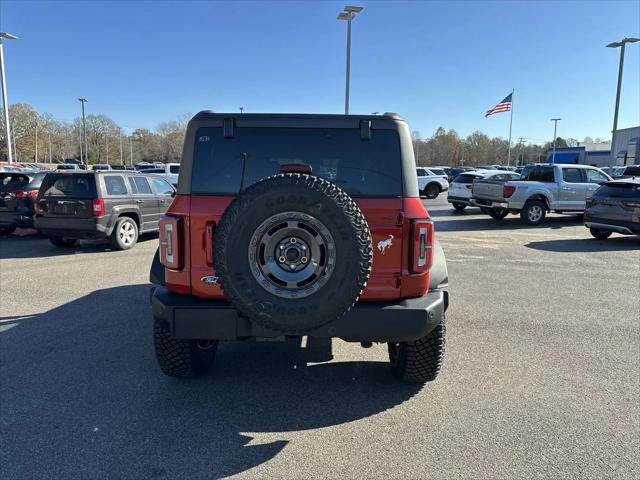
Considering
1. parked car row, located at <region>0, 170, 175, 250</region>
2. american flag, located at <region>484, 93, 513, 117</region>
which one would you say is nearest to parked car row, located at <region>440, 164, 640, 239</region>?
parked car row, located at <region>0, 170, 175, 250</region>

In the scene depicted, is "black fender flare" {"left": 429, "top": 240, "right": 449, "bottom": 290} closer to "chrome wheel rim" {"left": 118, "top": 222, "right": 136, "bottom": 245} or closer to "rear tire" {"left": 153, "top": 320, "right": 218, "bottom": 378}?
"rear tire" {"left": 153, "top": 320, "right": 218, "bottom": 378}

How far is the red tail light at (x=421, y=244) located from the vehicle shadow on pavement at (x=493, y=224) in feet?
34.9

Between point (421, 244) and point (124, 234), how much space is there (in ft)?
28.0

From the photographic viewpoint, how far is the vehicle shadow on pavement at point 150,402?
8.73 ft

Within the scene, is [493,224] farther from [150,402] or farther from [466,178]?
[150,402]

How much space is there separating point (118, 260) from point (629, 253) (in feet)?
35.9

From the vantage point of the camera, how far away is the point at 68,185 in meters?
9.20

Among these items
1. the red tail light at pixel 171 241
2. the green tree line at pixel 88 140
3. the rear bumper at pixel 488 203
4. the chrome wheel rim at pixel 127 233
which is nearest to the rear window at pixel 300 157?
the red tail light at pixel 171 241

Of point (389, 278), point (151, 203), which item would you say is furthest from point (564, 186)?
point (389, 278)

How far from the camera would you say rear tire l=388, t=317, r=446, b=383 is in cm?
340

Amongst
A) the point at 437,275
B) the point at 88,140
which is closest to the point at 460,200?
the point at 437,275

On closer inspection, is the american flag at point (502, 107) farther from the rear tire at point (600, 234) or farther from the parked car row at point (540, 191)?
the rear tire at point (600, 234)

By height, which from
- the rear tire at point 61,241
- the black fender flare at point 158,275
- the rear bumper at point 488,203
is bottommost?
the rear tire at point 61,241

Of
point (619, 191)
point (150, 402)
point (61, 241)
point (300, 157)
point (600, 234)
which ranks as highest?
point (300, 157)
